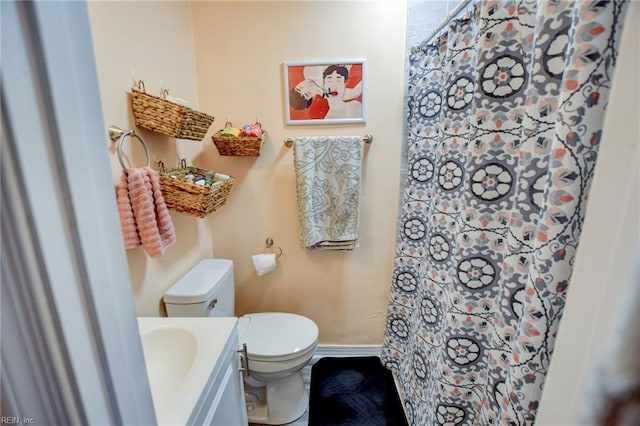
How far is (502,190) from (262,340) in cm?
128

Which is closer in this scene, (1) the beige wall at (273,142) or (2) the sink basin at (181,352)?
(2) the sink basin at (181,352)

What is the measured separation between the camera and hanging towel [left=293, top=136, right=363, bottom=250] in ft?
5.14

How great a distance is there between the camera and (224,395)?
3.01 ft

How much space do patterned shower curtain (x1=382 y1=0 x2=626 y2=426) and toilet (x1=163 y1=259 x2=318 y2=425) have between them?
1.97 feet

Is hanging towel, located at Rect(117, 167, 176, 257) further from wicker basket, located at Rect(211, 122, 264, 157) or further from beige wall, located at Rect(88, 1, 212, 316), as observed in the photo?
wicker basket, located at Rect(211, 122, 264, 157)

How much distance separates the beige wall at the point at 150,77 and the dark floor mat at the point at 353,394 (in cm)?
103

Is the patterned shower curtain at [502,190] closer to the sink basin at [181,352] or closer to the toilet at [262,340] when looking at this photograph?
the toilet at [262,340]

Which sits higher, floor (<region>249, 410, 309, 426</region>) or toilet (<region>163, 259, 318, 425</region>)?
toilet (<region>163, 259, 318, 425</region>)

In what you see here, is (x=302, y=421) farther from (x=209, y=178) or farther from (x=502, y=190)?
(x=502, y=190)

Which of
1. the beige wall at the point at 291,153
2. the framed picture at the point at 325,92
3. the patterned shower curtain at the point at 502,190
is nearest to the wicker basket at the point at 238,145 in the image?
the beige wall at the point at 291,153

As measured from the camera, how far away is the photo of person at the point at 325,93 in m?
1.56

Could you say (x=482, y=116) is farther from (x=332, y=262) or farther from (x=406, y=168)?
(x=332, y=262)

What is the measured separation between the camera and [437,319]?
45.7 inches

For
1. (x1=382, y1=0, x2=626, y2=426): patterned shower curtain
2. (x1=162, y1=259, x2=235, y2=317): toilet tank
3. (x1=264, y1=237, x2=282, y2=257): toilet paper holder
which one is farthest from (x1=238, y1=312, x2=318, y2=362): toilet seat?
(x1=382, y1=0, x2=626, y2=426): patterned shower curtain
